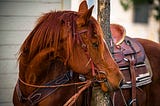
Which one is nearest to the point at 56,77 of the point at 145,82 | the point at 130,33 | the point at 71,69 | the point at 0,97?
the point at 71,69

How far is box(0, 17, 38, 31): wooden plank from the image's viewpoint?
6.53 metres

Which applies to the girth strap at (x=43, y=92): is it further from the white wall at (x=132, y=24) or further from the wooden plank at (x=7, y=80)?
the white wall at (x=132, y=24)

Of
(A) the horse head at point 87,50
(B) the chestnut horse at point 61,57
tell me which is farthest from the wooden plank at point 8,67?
(A) the horse head at point 87,50

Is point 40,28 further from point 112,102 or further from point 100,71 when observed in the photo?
point 112,102

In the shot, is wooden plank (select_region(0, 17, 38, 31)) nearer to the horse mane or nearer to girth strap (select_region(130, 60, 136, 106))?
girth strap (select_region(130, 60, 136, 106))

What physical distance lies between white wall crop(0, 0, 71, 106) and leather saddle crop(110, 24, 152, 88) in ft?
3.54

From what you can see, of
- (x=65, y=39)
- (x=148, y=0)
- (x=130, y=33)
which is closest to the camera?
(x=65, y=39)

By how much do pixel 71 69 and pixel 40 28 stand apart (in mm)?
445

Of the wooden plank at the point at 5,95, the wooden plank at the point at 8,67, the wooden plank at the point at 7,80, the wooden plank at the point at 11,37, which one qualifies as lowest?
the wooden plank at the point at 5,95

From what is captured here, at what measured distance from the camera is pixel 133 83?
549 cm

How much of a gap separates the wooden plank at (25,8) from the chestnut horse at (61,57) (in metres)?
1.91

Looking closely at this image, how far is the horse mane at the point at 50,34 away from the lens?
4.52 meters

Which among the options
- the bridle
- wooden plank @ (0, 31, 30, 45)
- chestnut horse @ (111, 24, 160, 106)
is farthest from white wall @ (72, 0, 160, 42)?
the bridle

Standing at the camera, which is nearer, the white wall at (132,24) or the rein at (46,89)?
the rein at (46,89)
